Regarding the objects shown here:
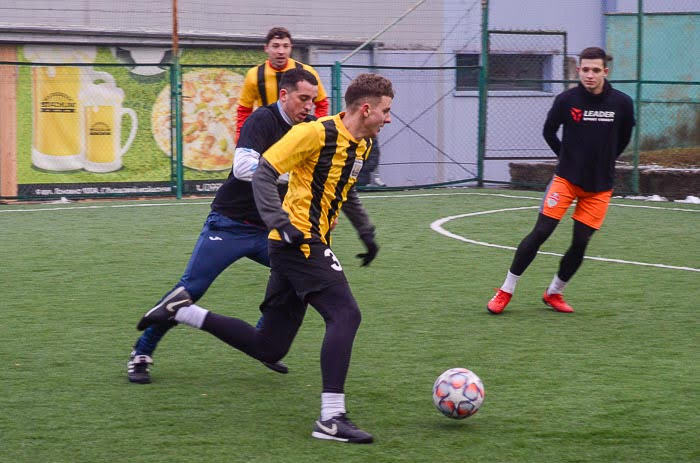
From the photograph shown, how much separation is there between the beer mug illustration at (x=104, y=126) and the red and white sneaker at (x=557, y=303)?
11.4 meters

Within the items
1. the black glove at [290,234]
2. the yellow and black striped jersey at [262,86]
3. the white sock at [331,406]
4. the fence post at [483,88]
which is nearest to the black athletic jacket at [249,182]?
the black glove at [290,234]

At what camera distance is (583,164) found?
783cm

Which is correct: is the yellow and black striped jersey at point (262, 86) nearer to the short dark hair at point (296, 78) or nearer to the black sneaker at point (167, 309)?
the short dark hair at point (296, 78)

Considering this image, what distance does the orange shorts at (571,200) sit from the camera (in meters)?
7.88

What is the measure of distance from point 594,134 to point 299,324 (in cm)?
336

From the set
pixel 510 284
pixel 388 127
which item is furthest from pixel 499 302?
pixel 388 127

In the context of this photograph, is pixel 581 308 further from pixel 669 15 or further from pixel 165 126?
pixel 669 15

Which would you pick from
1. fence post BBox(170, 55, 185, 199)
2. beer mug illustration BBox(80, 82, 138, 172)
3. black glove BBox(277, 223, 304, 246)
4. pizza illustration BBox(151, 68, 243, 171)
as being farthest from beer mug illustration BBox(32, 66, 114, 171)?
black glove BBox(277, 223, 304, 246)

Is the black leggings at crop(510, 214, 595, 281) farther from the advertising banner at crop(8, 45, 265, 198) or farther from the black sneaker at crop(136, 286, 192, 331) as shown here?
the advertising banner at crop(8, 45, 265, 198)

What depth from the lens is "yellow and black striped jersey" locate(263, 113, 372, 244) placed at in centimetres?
496

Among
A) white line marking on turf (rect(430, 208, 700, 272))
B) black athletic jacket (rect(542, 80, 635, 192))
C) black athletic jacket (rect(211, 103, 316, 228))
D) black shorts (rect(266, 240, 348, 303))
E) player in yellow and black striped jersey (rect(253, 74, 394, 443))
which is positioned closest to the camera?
player in yellow and black striped jersey (rect(253, 74, 394, 443))

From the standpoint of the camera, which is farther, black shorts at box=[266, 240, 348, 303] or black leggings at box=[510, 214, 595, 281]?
black leggings at box=[510, 214, 595, 281]

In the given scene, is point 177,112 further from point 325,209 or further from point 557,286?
point 325,209

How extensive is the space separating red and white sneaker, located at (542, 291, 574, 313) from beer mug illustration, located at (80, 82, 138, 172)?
11.4 metres
